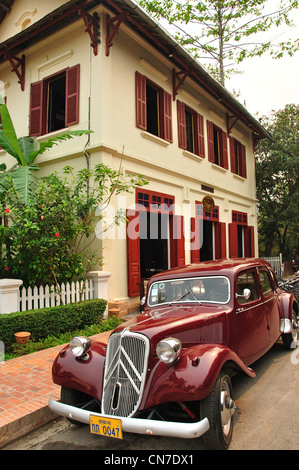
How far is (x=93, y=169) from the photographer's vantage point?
25.5 feet

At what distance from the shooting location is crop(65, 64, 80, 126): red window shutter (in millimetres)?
8352

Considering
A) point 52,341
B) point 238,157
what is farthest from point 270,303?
point 238,157

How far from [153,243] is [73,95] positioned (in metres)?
5.20

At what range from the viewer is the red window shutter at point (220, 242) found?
12766mm

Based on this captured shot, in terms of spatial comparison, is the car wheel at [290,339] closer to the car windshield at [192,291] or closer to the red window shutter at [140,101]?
the car windshield at [192,291]

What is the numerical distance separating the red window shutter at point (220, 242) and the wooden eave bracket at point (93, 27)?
7.69 meters

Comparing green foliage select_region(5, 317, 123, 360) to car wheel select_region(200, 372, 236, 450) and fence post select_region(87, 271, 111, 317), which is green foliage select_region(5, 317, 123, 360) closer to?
fence post select_region(87, 271, 111, 317)

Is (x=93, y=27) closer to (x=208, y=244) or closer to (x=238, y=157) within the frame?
(x=208, y=244)

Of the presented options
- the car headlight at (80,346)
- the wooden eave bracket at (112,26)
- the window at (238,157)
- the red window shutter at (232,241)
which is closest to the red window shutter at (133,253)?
the wooden eave bracket at (112,26)

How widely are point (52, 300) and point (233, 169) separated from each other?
10784 millimetres

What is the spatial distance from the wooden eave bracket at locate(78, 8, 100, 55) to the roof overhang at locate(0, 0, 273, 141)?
20cm

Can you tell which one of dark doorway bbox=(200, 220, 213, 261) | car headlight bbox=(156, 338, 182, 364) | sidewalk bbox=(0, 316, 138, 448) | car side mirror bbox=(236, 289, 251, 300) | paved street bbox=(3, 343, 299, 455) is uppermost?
dark doorway bbox=(200, 220, 213, 261)

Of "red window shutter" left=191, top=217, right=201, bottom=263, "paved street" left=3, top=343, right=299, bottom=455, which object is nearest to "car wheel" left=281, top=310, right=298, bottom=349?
"paved street" left=3, top=343, right=299, bottom=455
